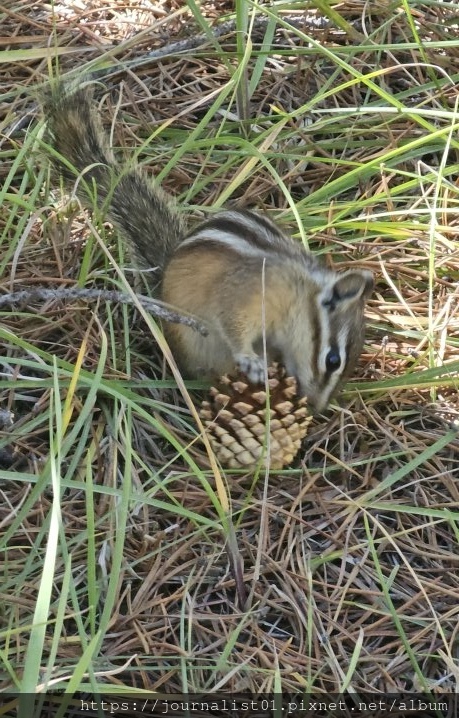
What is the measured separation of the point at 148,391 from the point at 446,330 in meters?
0.92

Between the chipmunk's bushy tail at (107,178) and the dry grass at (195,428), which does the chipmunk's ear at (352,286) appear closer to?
the dry grass at (195,428)

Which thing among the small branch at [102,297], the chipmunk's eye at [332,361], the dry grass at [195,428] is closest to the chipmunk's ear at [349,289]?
the chipmunk's eye at [332,361]

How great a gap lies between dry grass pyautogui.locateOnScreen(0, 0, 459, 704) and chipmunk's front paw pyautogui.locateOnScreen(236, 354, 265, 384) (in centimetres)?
17

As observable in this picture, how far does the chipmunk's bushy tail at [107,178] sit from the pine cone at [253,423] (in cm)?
60

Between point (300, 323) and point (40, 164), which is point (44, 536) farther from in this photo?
point (40, 164)

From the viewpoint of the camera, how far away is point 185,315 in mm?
2695

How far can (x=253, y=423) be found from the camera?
95.7 inches

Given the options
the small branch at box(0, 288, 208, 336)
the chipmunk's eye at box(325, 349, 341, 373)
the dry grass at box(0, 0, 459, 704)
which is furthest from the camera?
the chipmunk's eye at box(325, 349, 341, 373)

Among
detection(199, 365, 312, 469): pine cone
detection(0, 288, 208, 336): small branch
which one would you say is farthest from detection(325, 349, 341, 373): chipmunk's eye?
detection(0, 288, 208, 336): small branch

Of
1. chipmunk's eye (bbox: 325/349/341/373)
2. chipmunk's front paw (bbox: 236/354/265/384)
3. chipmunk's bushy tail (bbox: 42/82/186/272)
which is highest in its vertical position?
chipmunk's bushy tail (bbox: 42/82/186/272)

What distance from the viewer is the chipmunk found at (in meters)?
2.61

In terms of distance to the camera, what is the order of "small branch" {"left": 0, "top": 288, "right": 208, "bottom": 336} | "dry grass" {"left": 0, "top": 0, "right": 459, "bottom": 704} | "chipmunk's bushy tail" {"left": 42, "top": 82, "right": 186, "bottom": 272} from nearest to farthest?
1. "dry grass" {"left": 0, "top": 0, "right": 459, "bottom": 704}
2. "small branch" {"left": 0, "top": 288, "right": 208, "bottom": 336}
3. "chipmunk's bushy tail" {"left": 42, "top": 82, "right": 186, "bottom": 272}

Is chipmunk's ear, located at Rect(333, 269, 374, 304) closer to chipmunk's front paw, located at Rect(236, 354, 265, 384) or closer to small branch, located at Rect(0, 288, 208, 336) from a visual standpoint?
chipmunk's front paw, located at Rect(236, 354, 265, 384)

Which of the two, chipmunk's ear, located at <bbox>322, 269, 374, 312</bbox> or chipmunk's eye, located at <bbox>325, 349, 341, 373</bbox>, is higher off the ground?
chipmunk's ear, located at <bbox>322, 269, 374, 312</bbox>
